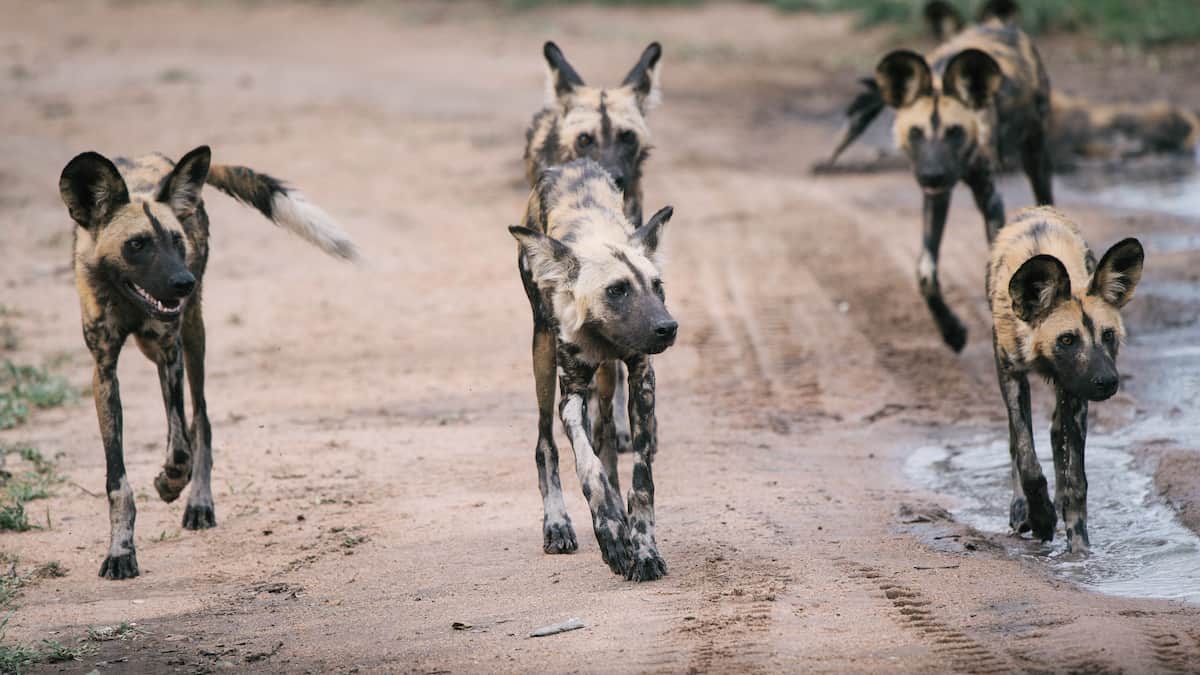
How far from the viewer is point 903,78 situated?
841 centimetres

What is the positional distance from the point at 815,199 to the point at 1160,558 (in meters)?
6.91

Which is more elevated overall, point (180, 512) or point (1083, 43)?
point (1083, 43)

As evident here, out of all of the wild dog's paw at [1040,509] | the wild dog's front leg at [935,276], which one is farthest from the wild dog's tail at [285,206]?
the wild dog's front leg at [935,276]

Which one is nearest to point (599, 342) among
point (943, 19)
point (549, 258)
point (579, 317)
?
point (579, 317)

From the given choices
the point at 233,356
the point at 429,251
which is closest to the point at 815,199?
the point at 429,251

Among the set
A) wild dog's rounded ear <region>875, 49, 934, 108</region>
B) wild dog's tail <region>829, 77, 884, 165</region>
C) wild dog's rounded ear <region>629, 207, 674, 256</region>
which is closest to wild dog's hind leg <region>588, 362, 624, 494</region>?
wild dog's rounded ear <region>629, 207, 674, 256</region>

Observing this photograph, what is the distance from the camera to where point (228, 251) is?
11141 mm

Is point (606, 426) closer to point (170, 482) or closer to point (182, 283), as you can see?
point (182, 283)

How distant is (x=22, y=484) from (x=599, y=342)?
2.70 metres

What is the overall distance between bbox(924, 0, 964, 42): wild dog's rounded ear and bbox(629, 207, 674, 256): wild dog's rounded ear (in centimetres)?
570

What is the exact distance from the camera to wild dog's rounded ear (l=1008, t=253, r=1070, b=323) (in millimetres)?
5102

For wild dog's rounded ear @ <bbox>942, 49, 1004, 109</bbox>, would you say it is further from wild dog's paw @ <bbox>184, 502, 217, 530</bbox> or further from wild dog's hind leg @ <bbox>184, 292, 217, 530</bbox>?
wild dog's paw @ <bbox>184, 502, 217, 530</bbox>

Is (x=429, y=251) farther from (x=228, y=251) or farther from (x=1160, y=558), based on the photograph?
(x=1160, y=558)

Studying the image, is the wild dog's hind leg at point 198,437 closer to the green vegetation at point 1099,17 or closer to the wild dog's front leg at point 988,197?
the wild dog's front leg at point 988,197
